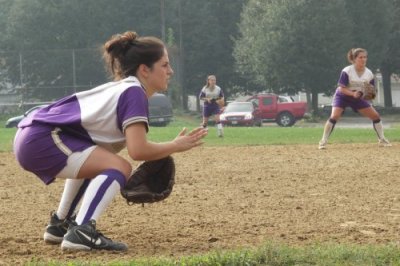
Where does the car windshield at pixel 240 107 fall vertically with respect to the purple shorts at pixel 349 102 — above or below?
below

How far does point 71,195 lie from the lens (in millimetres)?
5961

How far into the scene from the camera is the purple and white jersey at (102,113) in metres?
5.26

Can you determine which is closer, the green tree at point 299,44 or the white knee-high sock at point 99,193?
the white knee-high sock at point 99,193

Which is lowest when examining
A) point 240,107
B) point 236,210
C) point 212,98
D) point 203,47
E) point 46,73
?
point 236,210

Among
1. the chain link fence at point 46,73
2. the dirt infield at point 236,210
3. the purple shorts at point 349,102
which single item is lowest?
the dirt infield at point 236,210

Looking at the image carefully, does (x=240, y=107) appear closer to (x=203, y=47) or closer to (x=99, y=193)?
(x=203, y=47)

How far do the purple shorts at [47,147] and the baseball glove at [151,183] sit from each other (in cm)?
43

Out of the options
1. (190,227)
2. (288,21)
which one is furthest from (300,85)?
(190,227)

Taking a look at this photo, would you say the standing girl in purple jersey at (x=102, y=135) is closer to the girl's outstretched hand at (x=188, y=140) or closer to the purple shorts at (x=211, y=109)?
the girl's outstretched hand at (x=188, y=140)

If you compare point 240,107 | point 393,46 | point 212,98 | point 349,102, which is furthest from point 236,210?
point 393,46

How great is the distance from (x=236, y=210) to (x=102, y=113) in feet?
→ 7.78

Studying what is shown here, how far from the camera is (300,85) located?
53031 millimetres

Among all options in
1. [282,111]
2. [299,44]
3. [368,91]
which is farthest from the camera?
[299,44]

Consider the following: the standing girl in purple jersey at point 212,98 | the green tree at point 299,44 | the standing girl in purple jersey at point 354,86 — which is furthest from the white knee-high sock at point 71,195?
the green tree at point 299,44
